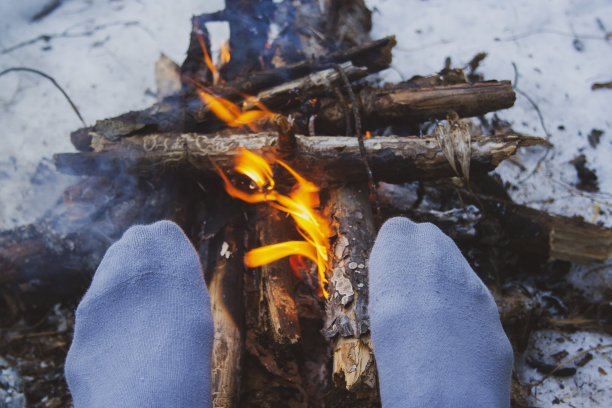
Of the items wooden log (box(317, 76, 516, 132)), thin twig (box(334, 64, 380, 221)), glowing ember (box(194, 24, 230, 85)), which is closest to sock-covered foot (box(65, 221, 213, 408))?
thin twig (box(334, 64, 380, 221))

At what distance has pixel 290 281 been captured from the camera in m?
1.82

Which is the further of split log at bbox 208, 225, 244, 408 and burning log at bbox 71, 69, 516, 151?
burning log at bbox 71, 69, 516, 151

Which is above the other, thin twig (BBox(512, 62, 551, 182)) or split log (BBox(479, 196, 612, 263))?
thin twig (BBox(512, 62, 551, 182))

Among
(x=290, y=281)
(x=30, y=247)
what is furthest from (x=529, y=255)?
(x=30, y=247)

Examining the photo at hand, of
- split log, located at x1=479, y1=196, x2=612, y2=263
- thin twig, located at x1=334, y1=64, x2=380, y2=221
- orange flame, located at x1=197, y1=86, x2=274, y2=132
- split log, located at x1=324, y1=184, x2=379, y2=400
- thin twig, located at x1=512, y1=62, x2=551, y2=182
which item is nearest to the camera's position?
split log, located at x1=324, y1=184, x2=379, y2=400

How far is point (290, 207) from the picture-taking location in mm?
1930

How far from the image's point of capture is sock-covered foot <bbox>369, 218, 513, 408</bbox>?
1.37 meters

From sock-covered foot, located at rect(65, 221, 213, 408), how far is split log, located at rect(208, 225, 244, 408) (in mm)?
86

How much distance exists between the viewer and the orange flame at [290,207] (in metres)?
1.80

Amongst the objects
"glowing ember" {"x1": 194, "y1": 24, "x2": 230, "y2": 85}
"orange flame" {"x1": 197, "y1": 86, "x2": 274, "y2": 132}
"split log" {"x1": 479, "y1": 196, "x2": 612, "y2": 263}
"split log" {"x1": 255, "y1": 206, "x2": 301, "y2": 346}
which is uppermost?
"glowing ember" {"x1": 194, "y1": 24, "x2": 230, "y2": 85}

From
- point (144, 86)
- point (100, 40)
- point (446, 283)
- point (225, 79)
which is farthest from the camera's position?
point (100, 40)

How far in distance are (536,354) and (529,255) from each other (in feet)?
1.50

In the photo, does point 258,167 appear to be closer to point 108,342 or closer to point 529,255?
point 108,342

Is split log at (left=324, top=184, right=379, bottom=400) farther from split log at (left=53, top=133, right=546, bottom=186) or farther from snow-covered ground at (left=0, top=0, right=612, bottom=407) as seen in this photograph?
snow-covered ground at (left=0, top=0, right=612, bottom=407)
